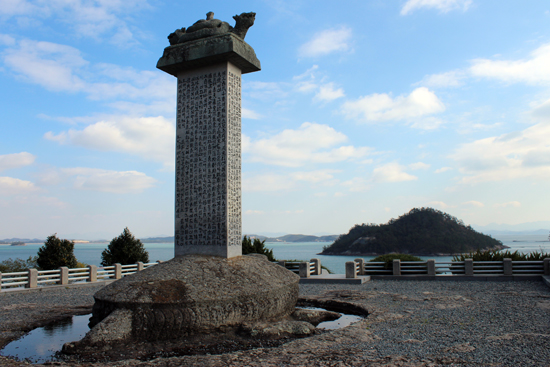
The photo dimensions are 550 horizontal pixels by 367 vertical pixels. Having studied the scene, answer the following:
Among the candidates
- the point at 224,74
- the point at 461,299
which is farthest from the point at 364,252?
the point at 224,74

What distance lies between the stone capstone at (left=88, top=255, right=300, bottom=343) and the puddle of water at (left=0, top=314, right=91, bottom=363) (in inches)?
20.6

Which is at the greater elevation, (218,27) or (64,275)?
(218,27)

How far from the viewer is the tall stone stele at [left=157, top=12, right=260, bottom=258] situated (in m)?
8.40

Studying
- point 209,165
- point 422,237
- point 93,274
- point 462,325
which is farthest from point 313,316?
point 422,237

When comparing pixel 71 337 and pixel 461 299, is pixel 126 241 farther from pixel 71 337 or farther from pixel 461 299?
pixel 461 299

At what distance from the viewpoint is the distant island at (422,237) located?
58.6 metres

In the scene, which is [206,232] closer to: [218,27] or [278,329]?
[278,329]

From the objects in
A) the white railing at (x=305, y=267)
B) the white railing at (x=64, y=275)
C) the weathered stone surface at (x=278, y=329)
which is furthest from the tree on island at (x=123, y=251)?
the weathered stone surface at (x=278, y=329)

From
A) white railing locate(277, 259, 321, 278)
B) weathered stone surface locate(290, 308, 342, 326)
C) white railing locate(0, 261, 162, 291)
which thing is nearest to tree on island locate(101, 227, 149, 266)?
white railing locate(0, 261, 162, 291)

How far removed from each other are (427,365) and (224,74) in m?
6.79

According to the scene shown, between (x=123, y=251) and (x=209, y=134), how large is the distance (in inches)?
575

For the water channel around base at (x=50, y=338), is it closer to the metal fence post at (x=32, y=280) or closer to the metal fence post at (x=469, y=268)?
the metal fence post at (x=32, y=280)

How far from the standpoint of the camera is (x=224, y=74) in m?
8.70

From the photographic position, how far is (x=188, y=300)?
21.1ft
